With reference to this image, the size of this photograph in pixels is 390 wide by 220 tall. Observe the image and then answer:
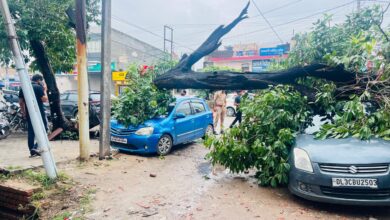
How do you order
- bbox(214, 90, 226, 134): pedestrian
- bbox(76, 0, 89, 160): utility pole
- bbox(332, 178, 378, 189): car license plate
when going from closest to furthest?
1. bbox(332, 178, 378, 189): car license plate
2. bbox(76, 0, 89, 160): utility pole
3. bbox(214, 90, 226, 134): pedestrian

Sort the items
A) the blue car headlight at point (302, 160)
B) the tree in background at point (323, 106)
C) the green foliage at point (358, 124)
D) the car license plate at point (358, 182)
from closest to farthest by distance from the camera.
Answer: the car license plate at point (358, 182) < the blue car headlight at point (302, 160) < the green foliage at point (358, 124) < the tree in background at point (323, 106)

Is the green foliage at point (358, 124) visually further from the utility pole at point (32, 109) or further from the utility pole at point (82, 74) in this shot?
the utility pole at point (82, 74)

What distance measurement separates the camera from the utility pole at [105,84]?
6.85 meters

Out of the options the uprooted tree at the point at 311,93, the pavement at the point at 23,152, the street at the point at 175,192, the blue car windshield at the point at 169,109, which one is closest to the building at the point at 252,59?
the blue car windshield at the point at 169,109

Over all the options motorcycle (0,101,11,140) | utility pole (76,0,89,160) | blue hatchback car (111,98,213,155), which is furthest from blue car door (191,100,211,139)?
motorcycle (0,101,11,140)

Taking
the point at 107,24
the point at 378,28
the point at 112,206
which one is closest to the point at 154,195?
the point at 112,206

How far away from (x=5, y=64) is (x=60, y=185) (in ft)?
20.4

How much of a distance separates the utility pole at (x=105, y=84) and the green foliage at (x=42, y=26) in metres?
2.63

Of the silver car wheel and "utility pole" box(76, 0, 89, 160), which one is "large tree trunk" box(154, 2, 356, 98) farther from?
"utility pole" box(76, 0, 89, 160)

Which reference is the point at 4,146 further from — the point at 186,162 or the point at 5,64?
the point at 186,162

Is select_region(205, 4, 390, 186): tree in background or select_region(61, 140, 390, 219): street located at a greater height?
select_region(205, 4, 390, 186): tree in background

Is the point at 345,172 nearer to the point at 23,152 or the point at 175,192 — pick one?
the point at 175,192

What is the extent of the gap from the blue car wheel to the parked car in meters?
3.93

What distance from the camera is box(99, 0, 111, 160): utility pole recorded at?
6.85 meters
